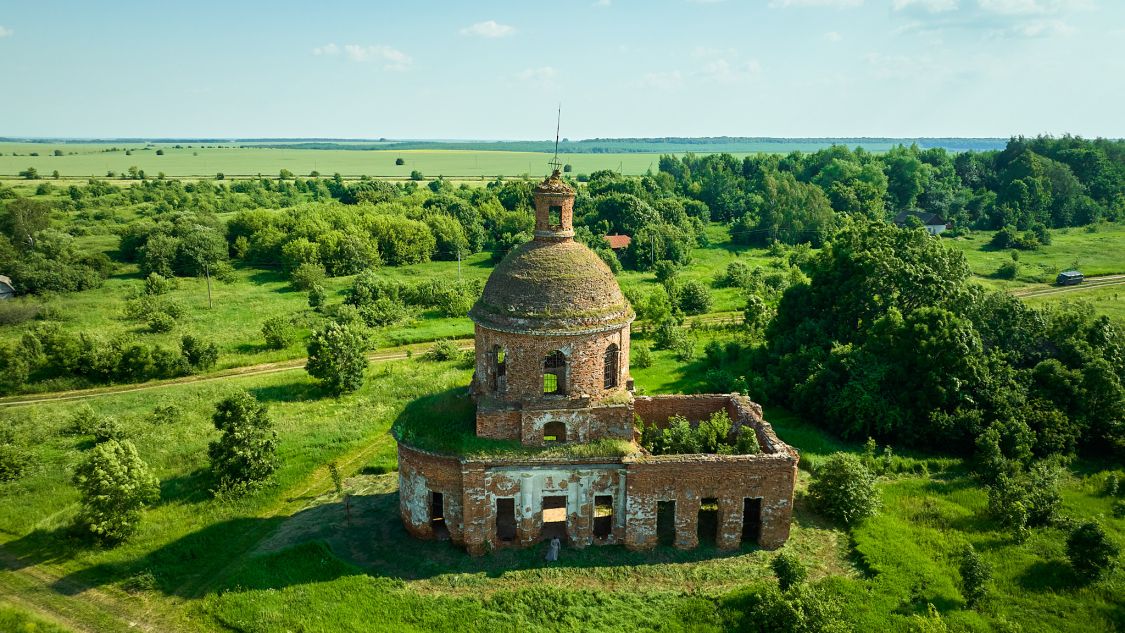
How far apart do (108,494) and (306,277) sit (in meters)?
46.1

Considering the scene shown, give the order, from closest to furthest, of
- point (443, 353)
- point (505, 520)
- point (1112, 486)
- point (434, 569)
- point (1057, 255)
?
point (434, 569)
point (505, 520)
point (1112, 486)
point (443, 353)
point (1057, 255)

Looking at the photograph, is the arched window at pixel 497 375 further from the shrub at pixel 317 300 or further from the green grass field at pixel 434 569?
the shrub at pixel 317 300

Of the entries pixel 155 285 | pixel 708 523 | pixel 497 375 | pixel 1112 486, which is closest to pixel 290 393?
pixel 497 375

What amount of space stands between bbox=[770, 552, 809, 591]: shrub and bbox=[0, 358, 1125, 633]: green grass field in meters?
1.21

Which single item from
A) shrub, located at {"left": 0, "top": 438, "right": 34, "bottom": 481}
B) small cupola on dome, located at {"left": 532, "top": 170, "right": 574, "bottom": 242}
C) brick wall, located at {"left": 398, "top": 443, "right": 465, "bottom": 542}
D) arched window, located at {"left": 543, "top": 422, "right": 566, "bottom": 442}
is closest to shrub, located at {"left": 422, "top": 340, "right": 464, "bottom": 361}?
brick wall, located at {"left": 398, "top": 443, "right": 465, "bottom": 542}

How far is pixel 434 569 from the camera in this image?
22125 millimetres

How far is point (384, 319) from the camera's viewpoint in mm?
55969

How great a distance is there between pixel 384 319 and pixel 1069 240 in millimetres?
80565

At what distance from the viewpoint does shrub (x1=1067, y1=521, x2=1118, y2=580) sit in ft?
69.4

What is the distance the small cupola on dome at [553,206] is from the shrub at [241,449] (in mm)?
15614

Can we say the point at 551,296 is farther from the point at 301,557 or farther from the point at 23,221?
the point at 23,221

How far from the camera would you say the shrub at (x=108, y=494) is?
24062mm

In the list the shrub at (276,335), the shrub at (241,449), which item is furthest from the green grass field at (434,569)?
the shrub at (276,335)

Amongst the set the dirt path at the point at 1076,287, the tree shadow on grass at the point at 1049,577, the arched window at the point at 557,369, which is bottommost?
the tree shadow on grass at the point at 1049,577
